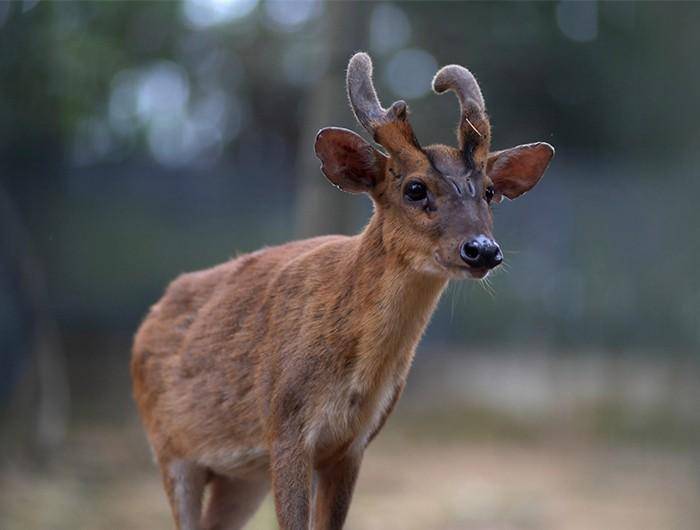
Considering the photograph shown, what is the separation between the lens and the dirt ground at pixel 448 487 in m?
10.5

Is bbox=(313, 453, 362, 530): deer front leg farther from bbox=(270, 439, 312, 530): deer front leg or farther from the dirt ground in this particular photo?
the dirt ground

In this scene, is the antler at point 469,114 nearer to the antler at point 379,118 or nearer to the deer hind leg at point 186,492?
the antler at point 379,118

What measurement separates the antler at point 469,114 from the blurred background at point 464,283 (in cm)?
722

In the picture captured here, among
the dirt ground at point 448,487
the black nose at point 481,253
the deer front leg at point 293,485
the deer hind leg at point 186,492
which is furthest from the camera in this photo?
the dirt ground at point 448,487

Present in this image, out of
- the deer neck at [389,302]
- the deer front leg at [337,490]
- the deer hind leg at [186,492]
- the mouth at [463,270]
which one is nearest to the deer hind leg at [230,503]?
the deer hind leg at [186,492]

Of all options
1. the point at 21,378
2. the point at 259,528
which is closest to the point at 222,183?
the point at 21,378

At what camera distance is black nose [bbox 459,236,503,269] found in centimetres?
413

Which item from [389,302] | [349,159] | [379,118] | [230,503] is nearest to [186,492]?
[230,503]

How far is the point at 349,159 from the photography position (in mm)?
4648

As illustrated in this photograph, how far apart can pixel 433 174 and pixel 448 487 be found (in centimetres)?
758

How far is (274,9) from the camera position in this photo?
16891mm

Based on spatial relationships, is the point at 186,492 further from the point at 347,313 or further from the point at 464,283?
the point at 464,283

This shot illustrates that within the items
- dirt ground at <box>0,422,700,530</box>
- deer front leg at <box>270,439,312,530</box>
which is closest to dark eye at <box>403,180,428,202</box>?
deer front leg at <box>270,439,312,530</box>

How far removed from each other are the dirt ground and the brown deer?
5.24 m
